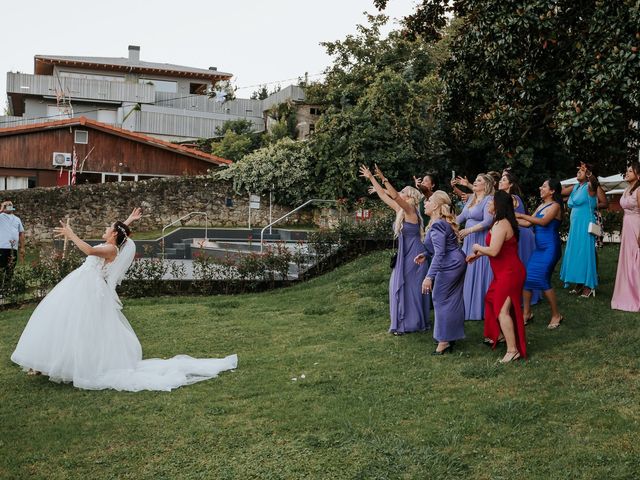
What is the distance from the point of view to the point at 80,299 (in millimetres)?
8125

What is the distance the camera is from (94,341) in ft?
26.3

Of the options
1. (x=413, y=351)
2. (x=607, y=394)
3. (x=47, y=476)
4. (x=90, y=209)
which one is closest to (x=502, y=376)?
(x=607, y=394)

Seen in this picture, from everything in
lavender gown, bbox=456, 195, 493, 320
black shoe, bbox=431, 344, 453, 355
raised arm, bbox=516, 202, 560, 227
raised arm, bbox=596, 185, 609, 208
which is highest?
raised arm, bbox=596, 185, 609, 208

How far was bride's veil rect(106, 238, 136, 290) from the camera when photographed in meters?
8.42

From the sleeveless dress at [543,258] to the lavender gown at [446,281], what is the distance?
1.37 metres

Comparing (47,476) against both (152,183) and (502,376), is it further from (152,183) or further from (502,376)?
(152,183)

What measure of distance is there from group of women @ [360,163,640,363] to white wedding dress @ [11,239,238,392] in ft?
9.29

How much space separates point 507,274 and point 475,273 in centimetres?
219

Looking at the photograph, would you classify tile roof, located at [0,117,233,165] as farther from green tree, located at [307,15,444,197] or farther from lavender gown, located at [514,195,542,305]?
lavender gown, located at [514,195,542,305]

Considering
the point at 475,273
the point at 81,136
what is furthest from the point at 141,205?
the point at 475,273

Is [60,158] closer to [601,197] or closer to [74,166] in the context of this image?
[74,166]

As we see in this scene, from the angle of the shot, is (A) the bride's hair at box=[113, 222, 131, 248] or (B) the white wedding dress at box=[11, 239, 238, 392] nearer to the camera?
(B) the white wedding dress at box=[11, 239, 238, 392]

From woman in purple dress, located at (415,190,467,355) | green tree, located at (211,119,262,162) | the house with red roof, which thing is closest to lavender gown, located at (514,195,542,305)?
woman in purple dress, located at (415,190,467,355)

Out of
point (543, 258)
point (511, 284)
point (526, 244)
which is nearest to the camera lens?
point (511, 284)
